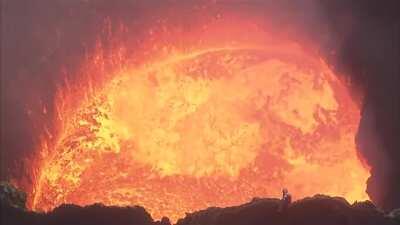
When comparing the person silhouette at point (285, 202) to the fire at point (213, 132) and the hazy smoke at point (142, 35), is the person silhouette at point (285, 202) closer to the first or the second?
the hazy smoke at point (142, 35)

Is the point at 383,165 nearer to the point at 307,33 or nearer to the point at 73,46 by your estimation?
the point at 307,33

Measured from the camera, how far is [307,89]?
1852cm

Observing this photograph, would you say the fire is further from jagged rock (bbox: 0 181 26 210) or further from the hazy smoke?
jagged rock (bbox: 0 181 26 210)

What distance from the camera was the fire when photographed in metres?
17.4

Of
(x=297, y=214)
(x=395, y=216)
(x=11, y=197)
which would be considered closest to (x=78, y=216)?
(x=11, y=197)

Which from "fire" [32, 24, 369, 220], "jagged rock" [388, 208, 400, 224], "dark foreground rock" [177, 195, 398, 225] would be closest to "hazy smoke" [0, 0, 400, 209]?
"fire" [32, 24, 369, 220]

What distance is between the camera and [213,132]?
19.1m

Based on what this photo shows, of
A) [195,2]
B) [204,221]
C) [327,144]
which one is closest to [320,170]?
[327,144]

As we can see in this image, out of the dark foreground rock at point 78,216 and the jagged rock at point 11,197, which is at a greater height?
the jagged rock at point 11,197

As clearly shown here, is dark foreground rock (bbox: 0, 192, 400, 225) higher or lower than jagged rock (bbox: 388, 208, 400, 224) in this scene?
lower

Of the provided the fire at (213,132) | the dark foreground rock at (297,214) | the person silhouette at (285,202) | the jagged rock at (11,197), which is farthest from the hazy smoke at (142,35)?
the person silhouette at (285,202)

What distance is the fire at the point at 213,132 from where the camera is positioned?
17438mm

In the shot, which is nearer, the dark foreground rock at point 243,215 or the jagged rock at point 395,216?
the dark foreground rock at point 243,215

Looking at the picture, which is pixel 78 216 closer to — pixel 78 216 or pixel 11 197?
pixel 78 216
